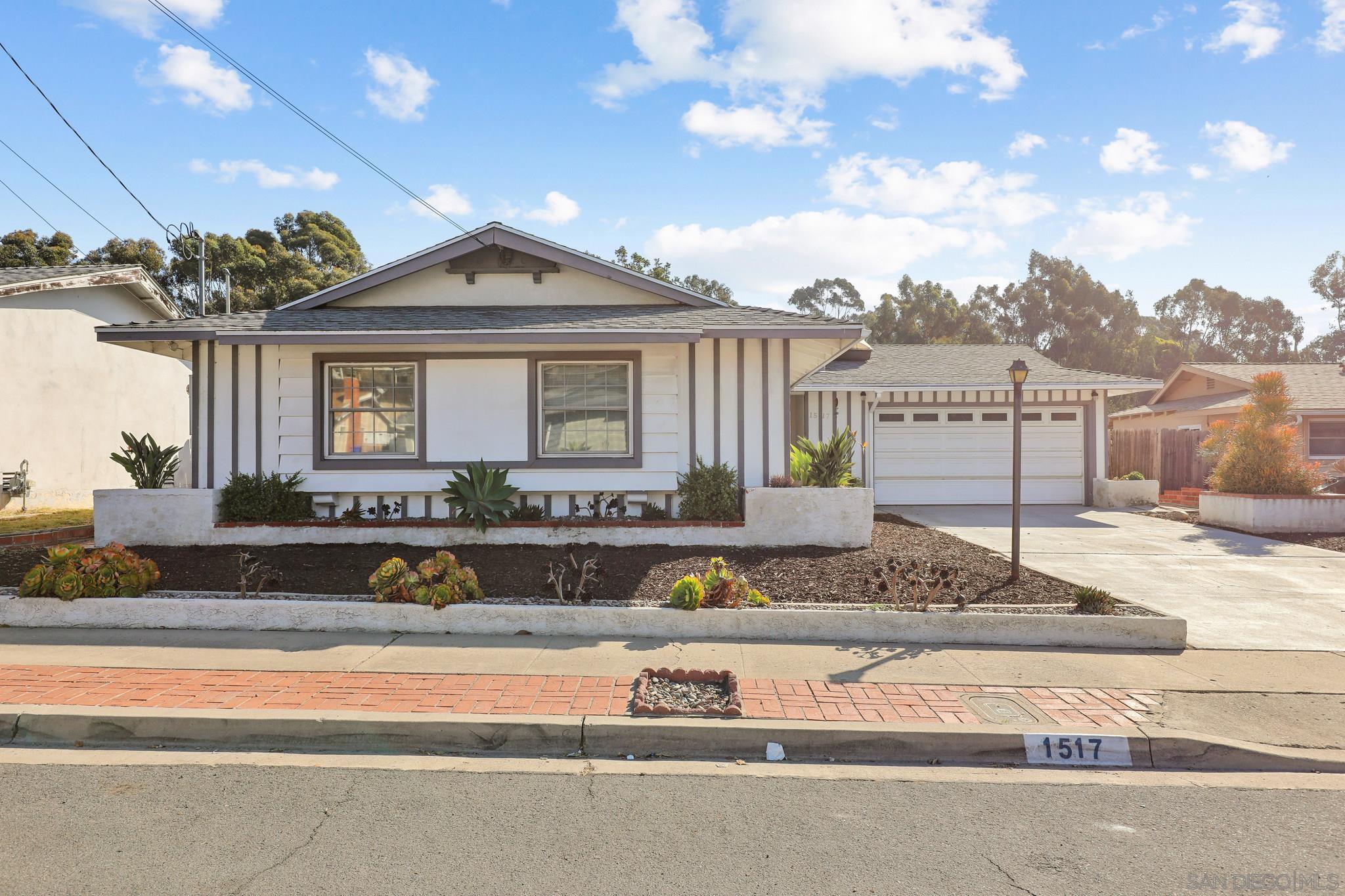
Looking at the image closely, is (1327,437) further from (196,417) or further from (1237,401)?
(196,417)

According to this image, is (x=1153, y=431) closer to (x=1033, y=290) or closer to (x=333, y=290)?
(x=333, y=290)

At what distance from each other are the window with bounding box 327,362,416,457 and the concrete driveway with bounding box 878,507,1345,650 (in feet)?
27.4

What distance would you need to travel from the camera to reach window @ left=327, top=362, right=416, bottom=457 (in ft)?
35.0

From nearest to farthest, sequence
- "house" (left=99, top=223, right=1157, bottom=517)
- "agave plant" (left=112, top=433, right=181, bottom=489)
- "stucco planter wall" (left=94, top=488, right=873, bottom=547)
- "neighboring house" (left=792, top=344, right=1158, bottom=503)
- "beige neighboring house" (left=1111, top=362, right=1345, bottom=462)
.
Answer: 1. "stucco planter wall" (left=94, top=488, right=873, bottom=547)
2. "agave plant" (left=112, top=433, right=181, bottom=489)
3. "house" (left=99, top=223, right=1157, bottom=517)
4. "neighboring house" (left=792, top=344, right=1158, bottom=503)
5. "beige neighboring house" (left=1111, top=362, right=1345, bottom=462)

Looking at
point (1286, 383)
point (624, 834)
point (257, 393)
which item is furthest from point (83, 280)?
point (1286, 383)

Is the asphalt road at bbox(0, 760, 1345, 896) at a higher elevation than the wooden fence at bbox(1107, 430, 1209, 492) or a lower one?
lower

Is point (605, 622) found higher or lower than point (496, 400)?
lower

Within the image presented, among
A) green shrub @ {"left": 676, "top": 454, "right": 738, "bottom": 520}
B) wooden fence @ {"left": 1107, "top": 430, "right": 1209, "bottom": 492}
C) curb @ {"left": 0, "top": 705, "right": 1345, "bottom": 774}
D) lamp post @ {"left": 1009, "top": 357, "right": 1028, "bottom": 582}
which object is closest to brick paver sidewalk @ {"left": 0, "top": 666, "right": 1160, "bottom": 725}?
curb @ {"left": 0, "top": 705, "right": 1345, "bottom": 774}

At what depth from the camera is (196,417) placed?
34.3 ft

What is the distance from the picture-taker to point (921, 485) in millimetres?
16875

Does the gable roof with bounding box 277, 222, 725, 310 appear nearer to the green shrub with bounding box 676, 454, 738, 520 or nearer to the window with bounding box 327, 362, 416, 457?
the window with bounding box 327, 362, 416, 457

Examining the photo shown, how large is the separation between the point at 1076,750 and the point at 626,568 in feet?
16.3

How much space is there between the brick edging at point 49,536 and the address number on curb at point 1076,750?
12820mm

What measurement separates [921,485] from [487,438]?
33.9 feet
